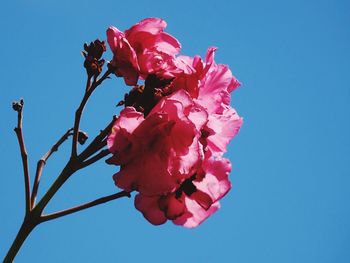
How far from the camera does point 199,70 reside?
168cm

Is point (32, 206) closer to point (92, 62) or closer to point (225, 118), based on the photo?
point (92, 62)

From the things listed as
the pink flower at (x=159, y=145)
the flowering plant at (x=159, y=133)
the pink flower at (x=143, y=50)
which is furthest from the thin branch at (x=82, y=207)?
the pink flower at (x=143, y=50)

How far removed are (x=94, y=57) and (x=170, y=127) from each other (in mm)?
476

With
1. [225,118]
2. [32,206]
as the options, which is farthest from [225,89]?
[32,206]

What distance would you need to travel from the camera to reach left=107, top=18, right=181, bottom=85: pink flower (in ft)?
5.55

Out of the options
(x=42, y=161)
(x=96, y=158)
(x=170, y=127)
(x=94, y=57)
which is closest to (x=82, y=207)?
(x=96, y=158)

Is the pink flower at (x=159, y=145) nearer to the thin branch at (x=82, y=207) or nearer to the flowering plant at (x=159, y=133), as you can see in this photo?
the flowering plant at (x=159, y=133)

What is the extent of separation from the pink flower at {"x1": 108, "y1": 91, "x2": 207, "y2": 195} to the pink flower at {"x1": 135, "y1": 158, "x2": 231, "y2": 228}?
0.08 metres

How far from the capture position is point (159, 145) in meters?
1.55

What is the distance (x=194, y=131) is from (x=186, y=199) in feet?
0.96

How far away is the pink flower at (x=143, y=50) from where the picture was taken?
1.69 metres

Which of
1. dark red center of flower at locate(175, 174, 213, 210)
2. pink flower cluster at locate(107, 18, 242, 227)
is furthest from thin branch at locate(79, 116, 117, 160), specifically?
dark red center of flower at locate(175, 174, 213, 210)

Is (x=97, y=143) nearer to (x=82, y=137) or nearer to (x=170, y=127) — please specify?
(x=82, y=137)

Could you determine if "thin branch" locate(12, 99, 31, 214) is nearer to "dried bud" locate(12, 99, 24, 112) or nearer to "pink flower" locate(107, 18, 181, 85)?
"dried bud" locate(12, 99, 24, 112)
